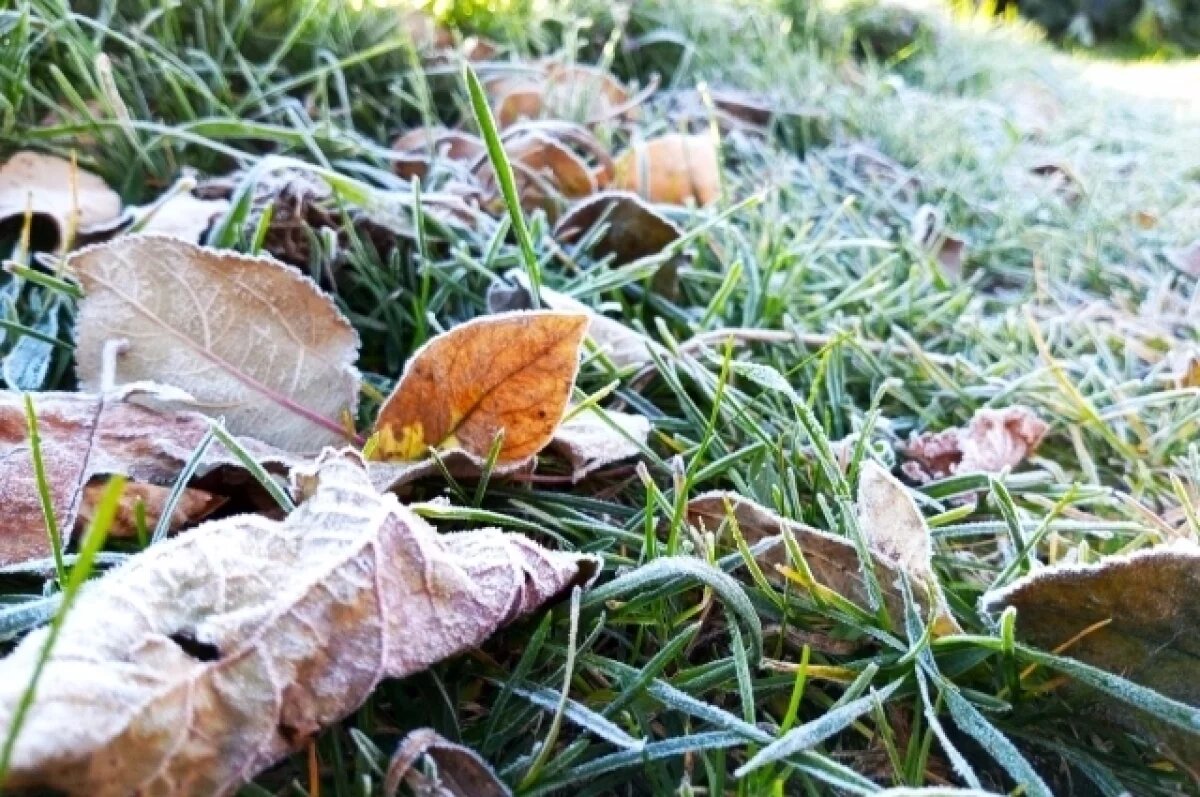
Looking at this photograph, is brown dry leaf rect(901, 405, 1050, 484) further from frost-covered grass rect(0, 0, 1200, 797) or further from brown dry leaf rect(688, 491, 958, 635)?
brown dry leaf rect(688, 491, 958, 635)

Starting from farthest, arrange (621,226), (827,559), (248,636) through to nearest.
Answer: (621,226), (827,559), (248,636)

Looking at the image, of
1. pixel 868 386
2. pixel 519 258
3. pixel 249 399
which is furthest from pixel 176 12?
pixel 868 386

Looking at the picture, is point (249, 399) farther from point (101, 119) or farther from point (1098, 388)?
point (1098, 388)

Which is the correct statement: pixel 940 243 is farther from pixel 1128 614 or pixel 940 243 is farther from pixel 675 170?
pixel 1128 614

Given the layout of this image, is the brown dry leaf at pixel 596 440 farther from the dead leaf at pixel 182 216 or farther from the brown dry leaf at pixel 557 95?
the brown dry leaf at pixel 557 95

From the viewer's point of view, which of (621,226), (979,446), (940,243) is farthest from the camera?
(940,243)

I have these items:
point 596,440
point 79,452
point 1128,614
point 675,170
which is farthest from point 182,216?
point 1128,614

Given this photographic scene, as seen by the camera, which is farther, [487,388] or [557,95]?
[557,95]
